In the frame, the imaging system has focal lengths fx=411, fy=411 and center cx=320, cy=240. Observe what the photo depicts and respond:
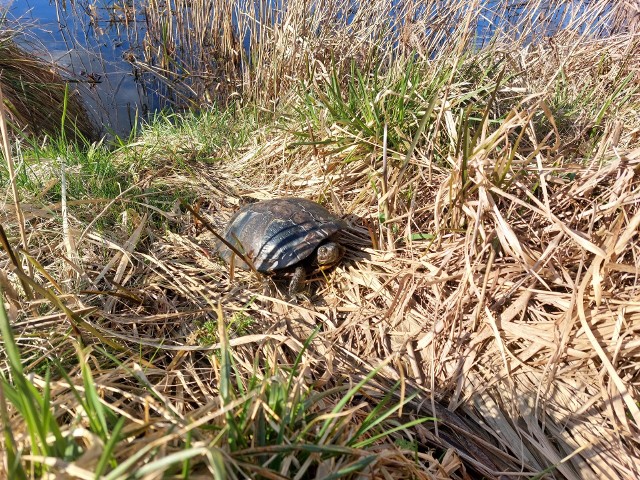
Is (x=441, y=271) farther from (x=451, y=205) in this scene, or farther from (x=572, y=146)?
(x=572, y=146)

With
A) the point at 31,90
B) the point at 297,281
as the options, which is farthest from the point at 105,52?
the point at 297,281

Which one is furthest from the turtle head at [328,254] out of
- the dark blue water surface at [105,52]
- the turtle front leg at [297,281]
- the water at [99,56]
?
the water at [99,56]

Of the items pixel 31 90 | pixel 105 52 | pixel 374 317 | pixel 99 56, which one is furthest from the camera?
pixel 105 52

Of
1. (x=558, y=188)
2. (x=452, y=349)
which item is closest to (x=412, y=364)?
(x=452, y=349)

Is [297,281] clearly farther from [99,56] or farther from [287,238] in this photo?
[99,56]

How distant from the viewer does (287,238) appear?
2.15 meters

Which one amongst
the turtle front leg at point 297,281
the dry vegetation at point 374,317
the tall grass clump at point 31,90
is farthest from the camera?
the tall grass clump at point 31,90

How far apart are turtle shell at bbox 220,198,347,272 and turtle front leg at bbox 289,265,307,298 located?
6cm

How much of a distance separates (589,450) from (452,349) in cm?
54

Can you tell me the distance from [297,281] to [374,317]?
0.44 meters

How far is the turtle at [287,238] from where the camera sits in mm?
2092

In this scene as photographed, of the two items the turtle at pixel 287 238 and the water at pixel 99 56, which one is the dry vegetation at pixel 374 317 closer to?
the turtle at pixel 287 238

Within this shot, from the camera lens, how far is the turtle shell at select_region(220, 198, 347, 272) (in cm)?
210

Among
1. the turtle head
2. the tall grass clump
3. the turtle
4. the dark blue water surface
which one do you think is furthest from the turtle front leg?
the dark blue water surface
